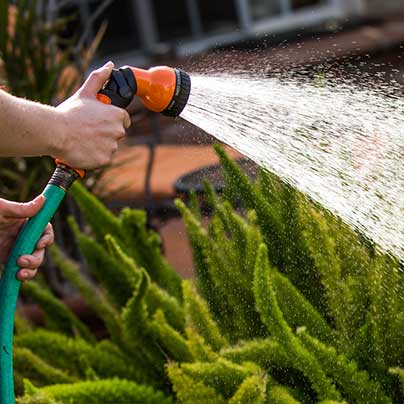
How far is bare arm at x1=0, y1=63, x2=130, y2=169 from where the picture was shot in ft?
4.64

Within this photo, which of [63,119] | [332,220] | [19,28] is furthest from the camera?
[19,28]

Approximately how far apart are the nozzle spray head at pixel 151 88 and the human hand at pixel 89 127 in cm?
3

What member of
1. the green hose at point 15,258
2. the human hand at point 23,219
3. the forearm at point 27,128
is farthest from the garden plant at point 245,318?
the forearm at point 27,128

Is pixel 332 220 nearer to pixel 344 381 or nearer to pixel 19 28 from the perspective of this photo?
pixel 344 381

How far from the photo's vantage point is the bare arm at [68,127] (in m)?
1.41

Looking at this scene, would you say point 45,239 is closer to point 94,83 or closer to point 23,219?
point 23,219

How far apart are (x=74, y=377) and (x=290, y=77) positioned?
2.70 feet

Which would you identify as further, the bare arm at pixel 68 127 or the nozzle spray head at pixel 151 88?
the nozzle spray head at pixel 151 88

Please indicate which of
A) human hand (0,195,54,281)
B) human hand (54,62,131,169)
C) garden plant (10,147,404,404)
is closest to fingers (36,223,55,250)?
human hand (0,195,54,281)

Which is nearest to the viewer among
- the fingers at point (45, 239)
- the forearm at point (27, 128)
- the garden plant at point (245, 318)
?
the forearm at point (27, 128)

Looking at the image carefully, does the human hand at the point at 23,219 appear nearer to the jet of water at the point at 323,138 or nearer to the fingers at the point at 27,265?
the fingers at the point at 27,265

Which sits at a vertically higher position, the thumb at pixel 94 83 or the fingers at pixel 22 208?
the thumb at pixel 94 83

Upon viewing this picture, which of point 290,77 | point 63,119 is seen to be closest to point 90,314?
point 290,77

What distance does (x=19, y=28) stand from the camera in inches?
136
